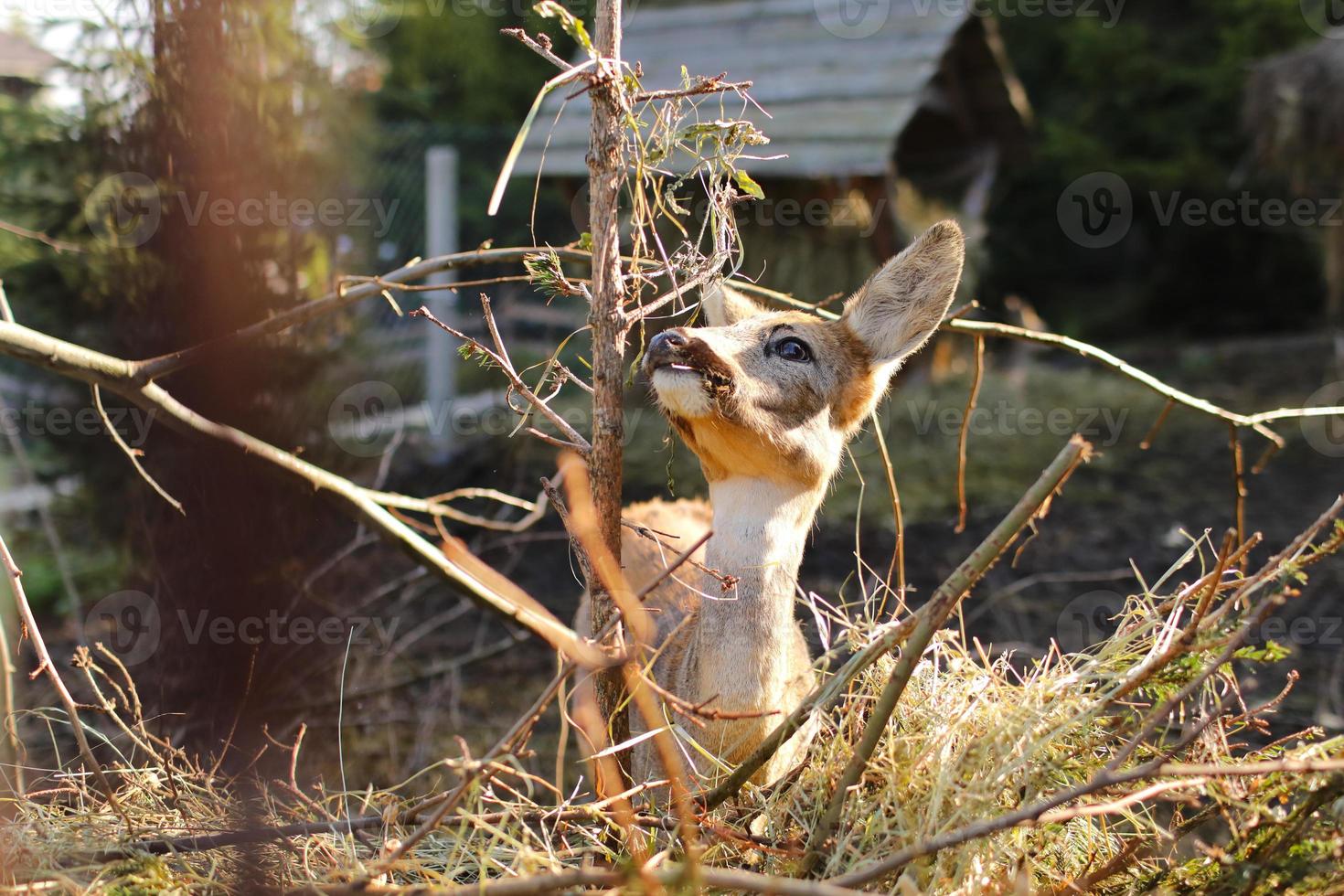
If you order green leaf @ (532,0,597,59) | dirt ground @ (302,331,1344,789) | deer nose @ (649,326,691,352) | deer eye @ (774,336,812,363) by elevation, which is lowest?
dirt ground @ (302,331,1344,789)

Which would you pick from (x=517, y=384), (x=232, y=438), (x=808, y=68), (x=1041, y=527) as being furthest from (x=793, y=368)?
(x=808, y=68)

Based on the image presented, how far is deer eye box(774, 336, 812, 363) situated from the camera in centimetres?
301

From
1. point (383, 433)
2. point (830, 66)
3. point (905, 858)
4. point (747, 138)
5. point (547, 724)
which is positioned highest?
point (830, 66)

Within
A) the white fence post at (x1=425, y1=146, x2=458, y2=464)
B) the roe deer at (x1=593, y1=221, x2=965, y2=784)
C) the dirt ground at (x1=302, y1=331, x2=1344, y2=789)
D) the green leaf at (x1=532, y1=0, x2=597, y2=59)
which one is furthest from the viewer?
the white fence post at (x1=425, y1=146, x2=458, y2=464)

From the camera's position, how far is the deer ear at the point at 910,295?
3055 millimetres

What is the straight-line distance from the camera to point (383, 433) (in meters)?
8.16

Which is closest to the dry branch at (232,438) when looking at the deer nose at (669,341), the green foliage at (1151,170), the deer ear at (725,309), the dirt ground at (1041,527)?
the deer nose at (669,341)

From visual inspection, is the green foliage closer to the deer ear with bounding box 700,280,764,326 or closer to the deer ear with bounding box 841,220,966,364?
the deer ear with bounding box 700,280,764,326

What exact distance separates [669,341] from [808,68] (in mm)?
7502

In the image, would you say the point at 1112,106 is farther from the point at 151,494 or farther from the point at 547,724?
the point at 151,494

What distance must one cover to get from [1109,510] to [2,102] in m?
7.59

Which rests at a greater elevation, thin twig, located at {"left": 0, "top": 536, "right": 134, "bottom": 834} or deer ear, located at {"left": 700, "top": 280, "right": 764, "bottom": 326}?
deer ear, located at {"left": 700, "top": 280, "right": 764, "bottom": 326}

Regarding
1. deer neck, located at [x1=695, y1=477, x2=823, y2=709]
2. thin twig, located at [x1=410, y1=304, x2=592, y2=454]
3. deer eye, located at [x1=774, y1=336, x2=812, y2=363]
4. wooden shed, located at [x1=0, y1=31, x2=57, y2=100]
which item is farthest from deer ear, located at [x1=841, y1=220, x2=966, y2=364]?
wooden shed, located at [x1=0, y1=31, x2=57, y2=100]

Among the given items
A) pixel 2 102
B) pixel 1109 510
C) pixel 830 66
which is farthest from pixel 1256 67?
pixel 2 102
